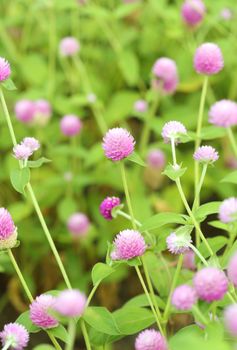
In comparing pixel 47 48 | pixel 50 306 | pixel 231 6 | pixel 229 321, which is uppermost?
pixel 47 48

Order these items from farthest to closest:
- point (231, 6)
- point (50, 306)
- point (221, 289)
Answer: point (231, 6)
point (50, 306)
point (221, 289)

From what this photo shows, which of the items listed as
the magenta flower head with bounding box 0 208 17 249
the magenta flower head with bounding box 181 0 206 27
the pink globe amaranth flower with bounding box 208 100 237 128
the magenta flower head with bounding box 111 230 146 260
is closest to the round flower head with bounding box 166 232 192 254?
the magenta flower head with bounding box 111 230 146 260

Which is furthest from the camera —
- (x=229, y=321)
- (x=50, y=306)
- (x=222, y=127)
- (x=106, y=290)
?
(x=106, y=290)

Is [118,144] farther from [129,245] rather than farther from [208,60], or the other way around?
[208,60]

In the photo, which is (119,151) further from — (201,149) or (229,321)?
(229,321)

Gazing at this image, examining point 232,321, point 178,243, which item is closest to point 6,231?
point 178,243

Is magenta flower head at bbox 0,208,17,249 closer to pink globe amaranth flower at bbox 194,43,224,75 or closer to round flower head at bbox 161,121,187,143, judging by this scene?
round flower head at bbox 161,121,187,143

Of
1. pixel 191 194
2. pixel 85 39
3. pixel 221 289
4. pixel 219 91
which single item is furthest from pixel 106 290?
pixel 221 289

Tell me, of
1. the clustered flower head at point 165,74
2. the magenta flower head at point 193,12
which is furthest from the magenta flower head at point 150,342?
the magenta flower head at point 193,12
